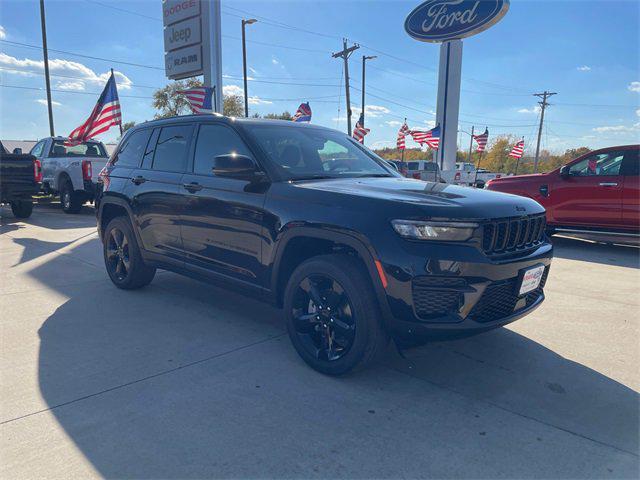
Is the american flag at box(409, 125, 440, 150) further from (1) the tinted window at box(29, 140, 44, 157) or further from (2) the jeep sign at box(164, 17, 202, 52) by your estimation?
(1) the tinted window at box(29, 140, 44, 157)

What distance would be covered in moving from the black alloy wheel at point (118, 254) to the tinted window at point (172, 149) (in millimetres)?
1058

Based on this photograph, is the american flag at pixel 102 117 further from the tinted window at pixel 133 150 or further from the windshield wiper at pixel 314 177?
the windshield wiper at pixel 314 177

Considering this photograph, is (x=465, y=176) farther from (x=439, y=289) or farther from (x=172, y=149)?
(x=439, y=289)

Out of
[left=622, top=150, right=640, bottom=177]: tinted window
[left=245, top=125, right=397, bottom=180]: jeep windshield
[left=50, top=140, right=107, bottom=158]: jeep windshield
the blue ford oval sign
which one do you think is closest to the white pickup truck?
the blue ford oval sign

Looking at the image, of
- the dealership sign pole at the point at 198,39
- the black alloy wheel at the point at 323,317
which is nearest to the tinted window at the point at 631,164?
the black alloy wheel at the point at 323,317

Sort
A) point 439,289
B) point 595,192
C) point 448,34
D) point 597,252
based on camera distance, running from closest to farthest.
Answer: point 439,289, point 595,192, point 597,252, point 448,34

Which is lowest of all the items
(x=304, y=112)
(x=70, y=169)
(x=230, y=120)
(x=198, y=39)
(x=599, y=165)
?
(x=70, y=169)

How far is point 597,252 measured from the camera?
827cm

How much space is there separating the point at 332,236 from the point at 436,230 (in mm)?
674

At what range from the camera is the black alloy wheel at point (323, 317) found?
10.3ft

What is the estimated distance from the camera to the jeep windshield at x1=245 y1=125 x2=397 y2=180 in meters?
3.77

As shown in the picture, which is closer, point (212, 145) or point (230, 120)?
point (230, 120)

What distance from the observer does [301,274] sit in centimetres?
329

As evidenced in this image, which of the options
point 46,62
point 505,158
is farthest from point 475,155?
point 46,62
